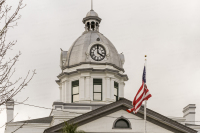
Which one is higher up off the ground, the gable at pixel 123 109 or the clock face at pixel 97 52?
the clock face at pixel 97 52

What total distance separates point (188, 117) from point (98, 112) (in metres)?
12.9

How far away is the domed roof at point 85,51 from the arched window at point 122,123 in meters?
12.0

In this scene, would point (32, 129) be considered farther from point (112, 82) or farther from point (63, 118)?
point (112, 82)

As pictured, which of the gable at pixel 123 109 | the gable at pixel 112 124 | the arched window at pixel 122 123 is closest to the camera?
the gable at pixel 123 109

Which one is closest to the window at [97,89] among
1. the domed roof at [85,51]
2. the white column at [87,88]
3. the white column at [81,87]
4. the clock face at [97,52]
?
the white column at [87,88]

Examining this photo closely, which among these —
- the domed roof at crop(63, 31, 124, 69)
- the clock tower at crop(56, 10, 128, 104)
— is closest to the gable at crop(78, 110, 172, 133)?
the clock tower at crop(56, 10, 128, 104)

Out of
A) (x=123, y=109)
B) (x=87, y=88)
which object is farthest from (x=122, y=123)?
(x=87, y=88)

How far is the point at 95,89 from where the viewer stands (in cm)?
4731

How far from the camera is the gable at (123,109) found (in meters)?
36.7

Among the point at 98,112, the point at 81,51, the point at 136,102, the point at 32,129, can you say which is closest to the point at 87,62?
the point at 81,51

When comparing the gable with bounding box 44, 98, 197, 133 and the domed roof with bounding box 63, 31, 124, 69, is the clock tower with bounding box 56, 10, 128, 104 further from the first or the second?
the gable with bounding box 44, 98, 197, 133

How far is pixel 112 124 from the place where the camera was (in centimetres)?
3703

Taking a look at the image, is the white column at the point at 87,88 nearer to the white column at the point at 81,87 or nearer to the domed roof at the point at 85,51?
the white column at the point at 81,87

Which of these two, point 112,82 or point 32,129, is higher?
point 112,82
